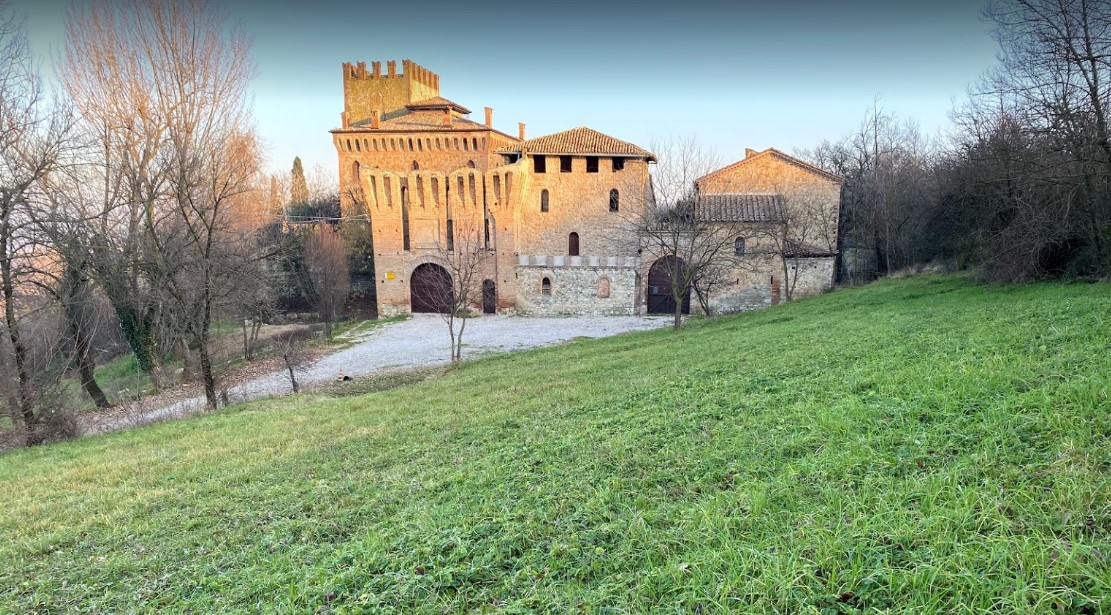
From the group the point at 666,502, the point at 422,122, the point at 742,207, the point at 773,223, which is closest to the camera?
the point at 666,502

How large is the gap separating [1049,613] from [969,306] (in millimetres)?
9221

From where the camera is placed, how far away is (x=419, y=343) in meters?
21.0

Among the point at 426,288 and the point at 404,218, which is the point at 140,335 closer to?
the point at 426,288

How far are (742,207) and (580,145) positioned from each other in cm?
849

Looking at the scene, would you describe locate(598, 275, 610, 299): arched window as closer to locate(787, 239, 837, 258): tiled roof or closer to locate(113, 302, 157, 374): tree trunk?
locate(787, 239, 837, 258): tiled roof

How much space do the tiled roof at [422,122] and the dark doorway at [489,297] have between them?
32.5 ft

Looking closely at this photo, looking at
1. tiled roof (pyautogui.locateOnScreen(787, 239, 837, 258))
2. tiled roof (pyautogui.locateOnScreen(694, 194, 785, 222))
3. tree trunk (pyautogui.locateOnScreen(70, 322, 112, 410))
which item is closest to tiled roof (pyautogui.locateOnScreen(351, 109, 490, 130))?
tiled roof (pyautogui.locateOnScreen(694, 194, 785, 222))

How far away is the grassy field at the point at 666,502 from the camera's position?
2.46m

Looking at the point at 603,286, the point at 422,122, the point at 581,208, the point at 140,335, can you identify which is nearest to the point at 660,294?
the point at 603,286

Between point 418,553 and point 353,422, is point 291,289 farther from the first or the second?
point 418,553

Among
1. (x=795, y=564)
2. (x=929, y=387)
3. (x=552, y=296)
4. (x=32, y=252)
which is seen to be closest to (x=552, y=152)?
(x=552, y=296)

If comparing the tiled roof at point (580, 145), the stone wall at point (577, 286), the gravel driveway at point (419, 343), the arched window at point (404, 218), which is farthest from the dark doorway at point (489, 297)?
the tiled roof at point (580, 145)

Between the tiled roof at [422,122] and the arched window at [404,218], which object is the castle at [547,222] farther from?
the tiled roof at [422,122]

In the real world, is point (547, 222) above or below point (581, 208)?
below
